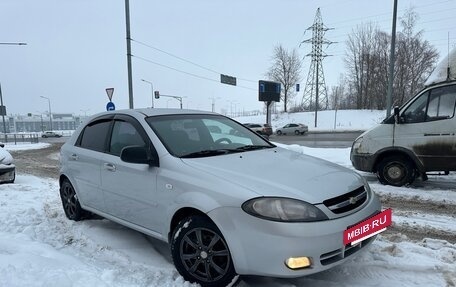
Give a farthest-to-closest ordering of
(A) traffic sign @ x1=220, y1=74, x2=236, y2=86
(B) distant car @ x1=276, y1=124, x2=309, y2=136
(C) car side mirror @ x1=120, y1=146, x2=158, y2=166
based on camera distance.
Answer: (B) distant car @ x1=276, y1=124, x2=309, y2=136
(A) traffic sign @ x1=220, y1=74, x2=236, y2=86
(C) car side mirror @ x1=120, y1=146, x2=158, y2=166

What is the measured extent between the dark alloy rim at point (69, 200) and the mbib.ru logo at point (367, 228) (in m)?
3.85

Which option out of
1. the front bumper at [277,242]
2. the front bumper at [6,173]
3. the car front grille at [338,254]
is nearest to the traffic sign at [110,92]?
the front bumper at [6,173]

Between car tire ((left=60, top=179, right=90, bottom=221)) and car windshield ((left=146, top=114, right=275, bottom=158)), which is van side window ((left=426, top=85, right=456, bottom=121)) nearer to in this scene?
car windshield ((left=146, top=114, right=275, bottom=158))

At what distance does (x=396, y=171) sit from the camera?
7660 millimetres

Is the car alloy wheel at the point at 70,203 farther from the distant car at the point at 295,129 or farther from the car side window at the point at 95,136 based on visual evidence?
the distant car at the point at 295,129

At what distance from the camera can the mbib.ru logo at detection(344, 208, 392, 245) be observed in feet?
9.87

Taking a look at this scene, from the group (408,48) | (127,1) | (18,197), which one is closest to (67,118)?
(408,48)

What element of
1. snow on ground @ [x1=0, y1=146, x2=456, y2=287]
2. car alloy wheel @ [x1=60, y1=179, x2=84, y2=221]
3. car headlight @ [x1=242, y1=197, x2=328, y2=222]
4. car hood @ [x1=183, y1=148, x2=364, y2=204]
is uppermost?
car hood @ [x1=183, y1=148, x2=364, y2=204]

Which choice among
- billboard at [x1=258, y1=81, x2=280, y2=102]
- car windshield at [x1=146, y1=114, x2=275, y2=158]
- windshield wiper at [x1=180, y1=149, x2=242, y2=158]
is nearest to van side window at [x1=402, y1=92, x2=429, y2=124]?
car windshield at [x1=146, y1=114, x2=275, y2=158]

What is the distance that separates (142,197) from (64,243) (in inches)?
55.2

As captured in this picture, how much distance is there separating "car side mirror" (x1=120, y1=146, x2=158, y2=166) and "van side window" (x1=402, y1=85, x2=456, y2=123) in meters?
5.76

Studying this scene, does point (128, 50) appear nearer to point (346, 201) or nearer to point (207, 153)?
→ point (207, 153)

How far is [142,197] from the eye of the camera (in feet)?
12.6

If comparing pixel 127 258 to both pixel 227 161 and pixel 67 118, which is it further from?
pixel 67 118
